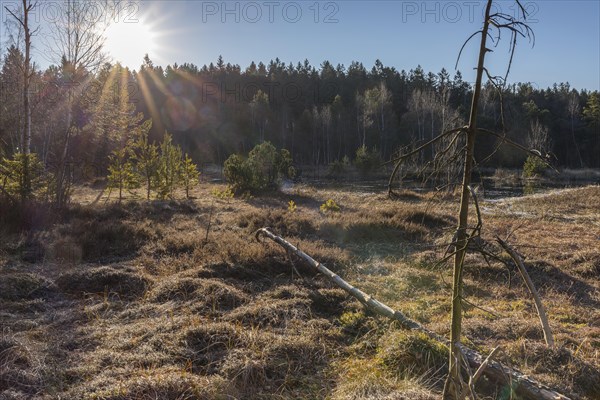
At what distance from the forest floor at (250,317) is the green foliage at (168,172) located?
10154 mm

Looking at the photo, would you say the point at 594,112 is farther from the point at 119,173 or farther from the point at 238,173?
the point at 119,173

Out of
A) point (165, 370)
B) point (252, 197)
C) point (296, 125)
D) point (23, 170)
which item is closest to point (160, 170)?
point (252, 197)

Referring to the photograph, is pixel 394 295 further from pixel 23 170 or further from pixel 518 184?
pixel 518 184

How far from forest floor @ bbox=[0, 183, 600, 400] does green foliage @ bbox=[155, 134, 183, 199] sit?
10.2 metres

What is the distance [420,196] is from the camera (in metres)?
23.9

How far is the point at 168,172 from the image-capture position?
71.6 ft

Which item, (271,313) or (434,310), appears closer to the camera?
(271,313)

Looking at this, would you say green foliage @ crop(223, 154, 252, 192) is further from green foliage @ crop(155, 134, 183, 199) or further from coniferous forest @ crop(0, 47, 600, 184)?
coniferous forest @ crop(0, 47, 600, 184)

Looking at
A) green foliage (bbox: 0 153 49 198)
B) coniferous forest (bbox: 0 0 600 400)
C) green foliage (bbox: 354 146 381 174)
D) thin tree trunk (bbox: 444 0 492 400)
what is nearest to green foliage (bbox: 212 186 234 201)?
coniferous forest (bbox: 0 0 600 400)

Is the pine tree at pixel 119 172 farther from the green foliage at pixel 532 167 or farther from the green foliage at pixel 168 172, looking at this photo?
the green foliage at pixel 532 167

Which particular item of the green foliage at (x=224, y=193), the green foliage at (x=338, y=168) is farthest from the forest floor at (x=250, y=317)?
the green foliage at (x=338, y=168)

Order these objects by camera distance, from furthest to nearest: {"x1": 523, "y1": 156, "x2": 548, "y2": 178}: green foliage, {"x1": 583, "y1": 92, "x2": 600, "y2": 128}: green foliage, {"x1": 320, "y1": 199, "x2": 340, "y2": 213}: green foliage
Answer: {"x1": 583, "y1": 92, "x2": 600, "y2": 128}: green foliage → {"x1": 523, "y1": 156, "x2": 548, "y2": 178}: green foliage → {"x1": 320, "y1": 199, "x2": 340, "y2": 213}: green foliage

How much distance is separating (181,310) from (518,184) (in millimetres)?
39588

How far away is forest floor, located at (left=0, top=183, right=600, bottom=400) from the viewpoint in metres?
3.78
